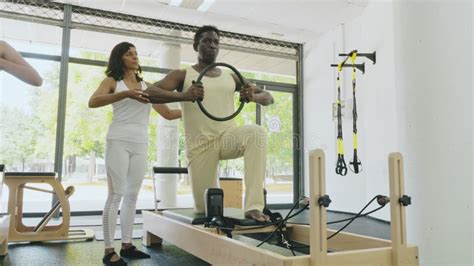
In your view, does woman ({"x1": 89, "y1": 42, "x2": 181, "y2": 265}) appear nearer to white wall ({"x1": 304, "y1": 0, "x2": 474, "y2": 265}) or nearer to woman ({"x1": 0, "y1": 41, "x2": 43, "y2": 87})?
woman ({"x1": 0, "y1": 41, "x2": 43, "y2": 87})

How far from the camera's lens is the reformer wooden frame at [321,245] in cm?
128

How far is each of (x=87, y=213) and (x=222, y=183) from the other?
1.72m

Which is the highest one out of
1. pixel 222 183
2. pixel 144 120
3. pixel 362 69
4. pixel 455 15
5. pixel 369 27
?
pixel 369 27

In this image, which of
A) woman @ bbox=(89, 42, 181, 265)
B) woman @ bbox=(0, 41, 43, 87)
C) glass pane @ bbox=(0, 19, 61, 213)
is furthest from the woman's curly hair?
glass pane @ bbox=(0, 19, 61, 213)

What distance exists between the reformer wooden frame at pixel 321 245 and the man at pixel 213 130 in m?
0.29

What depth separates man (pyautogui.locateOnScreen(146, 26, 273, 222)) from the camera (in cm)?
196

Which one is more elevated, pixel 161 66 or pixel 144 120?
pixel 161 66

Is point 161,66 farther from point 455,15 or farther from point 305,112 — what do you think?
point 455,15

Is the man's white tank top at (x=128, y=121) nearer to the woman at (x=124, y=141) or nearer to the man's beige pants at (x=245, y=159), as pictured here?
the woman at (x=124, y=141)

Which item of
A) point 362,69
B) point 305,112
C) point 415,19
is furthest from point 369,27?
point 415,19

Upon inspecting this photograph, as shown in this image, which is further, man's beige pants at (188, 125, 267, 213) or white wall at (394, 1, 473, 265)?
man's beige pants at (188, 125, 267, 213)

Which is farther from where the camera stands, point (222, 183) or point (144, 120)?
point (222, 183)

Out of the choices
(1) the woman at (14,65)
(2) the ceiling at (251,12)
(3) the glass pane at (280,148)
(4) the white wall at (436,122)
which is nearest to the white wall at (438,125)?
(4) the white wall at (436,122)

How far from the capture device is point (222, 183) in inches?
180
